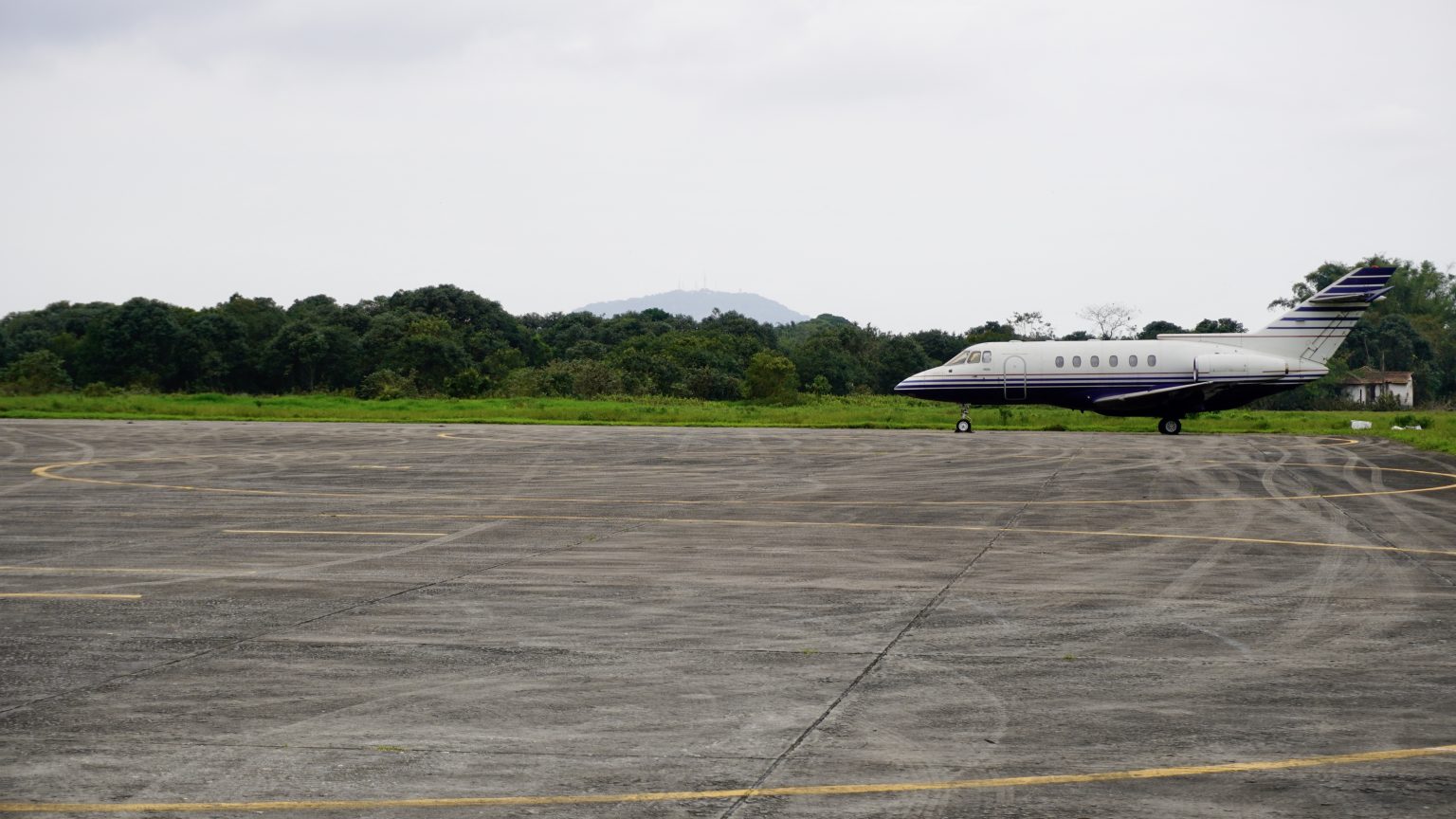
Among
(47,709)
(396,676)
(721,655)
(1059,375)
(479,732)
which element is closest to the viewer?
(479,732)

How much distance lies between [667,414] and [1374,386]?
56649mm

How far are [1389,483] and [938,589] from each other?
14736mm

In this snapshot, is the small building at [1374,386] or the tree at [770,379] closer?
the tree at [770,379]

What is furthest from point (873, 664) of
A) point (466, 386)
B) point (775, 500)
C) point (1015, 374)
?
point (466, 386)

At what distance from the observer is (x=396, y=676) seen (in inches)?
328

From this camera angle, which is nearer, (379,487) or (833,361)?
(379,487)

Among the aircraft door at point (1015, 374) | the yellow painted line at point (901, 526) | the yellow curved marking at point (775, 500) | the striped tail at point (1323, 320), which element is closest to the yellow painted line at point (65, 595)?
the yellow painted line at point (901, 526)

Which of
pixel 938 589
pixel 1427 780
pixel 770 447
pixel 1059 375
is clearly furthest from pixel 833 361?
pixel 1427 780

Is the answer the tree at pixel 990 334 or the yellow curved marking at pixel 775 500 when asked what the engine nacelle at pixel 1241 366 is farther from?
the tree at pixel 990 334

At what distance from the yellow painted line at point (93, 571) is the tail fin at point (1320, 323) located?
1414 inches

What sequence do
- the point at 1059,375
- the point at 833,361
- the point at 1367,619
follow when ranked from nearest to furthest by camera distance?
the point at 1367,619
the point at 1059,375
the point at 833,361

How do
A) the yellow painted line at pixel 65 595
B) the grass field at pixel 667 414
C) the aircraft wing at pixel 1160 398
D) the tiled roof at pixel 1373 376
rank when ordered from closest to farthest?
the yellow painted line at pixel 65 595 < the aircraft wing at pixel 1160 398 < the grass field at pixel 667 414 < the tiled roof at pixel 1373 376

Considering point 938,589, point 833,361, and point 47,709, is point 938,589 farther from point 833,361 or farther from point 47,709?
point 833,361

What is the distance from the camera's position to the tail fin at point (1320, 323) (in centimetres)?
4178
